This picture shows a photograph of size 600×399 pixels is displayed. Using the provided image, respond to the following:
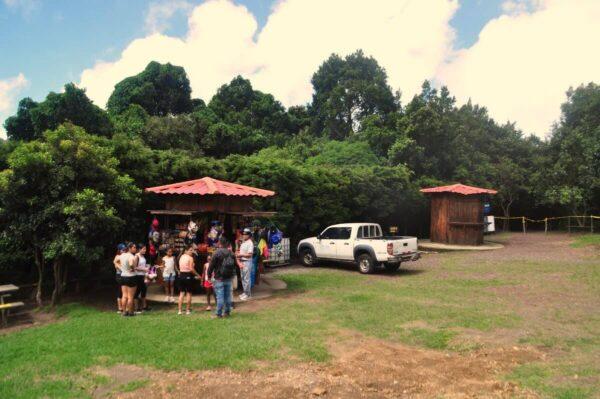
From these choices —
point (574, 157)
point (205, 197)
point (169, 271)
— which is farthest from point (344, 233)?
point (574, 157)

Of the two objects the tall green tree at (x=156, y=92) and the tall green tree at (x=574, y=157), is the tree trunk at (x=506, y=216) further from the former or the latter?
the tall green tree at (x=156, y=92)

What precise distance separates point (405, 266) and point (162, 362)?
39.2 feet

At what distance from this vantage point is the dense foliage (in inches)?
404

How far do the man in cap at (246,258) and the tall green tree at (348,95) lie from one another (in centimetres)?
3379

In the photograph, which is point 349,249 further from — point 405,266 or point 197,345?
point 197,345

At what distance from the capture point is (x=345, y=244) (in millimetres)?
15914

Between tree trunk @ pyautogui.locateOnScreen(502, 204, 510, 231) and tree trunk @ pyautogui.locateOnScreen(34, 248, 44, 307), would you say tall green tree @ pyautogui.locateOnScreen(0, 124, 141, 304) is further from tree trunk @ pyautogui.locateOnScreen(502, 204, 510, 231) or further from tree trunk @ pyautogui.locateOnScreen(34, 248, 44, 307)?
tree trunk @ pyautogui.locateOnScreen(502, 204, 510, 231)

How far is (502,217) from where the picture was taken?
1398 inches

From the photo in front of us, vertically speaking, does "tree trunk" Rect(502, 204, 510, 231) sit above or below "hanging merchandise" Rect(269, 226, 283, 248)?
above

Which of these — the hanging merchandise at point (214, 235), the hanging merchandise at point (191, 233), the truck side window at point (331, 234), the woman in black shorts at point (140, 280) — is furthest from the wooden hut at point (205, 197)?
the truck side window at point (331, 234)

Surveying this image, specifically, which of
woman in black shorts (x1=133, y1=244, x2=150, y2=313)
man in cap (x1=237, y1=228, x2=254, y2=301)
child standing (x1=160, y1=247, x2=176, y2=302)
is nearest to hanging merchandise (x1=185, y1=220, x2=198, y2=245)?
child standing (x1=160, y1=247, x2=176, y2=302)

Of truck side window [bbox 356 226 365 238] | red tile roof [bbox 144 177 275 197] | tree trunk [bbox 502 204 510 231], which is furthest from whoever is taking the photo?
tree trunk [bbox 502 204 510 231]

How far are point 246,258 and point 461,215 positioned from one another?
15.9 m

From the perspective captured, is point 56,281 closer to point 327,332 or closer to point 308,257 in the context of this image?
point 327,332
